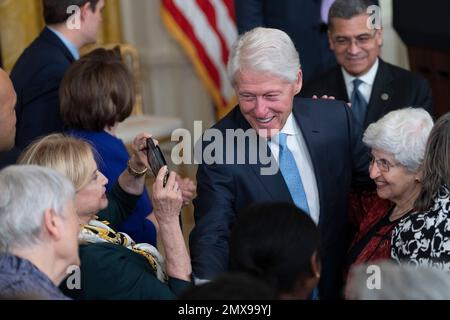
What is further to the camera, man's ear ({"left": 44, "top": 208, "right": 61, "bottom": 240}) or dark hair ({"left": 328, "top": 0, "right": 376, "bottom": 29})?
dark hair ({"left": 328, "top": 0, "right": 376, "bottom": 29})

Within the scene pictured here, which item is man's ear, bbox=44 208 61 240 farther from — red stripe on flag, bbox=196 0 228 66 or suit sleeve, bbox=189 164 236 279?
red stripe on flag, bbox=196 0 228 66

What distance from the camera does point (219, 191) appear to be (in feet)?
9.51

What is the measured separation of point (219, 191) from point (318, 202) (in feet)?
1.17

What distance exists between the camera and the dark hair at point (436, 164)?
106 inches

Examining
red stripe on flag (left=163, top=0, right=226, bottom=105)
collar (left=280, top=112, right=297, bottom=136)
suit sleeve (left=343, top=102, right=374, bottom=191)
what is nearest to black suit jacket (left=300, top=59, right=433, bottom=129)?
suit sleeve (left=343, top=102, right=374, bottom=191)

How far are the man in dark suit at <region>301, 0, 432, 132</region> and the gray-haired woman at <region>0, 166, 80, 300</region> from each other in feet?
5.96

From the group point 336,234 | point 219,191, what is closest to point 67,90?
point 219,191

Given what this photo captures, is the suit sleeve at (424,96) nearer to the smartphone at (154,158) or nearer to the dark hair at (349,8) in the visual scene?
the dark hair at (349,8)

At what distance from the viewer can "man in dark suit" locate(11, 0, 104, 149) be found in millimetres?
3873

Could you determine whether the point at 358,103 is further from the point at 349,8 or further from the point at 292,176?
the point at 292,176

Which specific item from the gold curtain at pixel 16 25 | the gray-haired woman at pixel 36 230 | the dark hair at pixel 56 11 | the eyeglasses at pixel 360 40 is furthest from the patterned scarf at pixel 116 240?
the gold curtain at pixel 16 25

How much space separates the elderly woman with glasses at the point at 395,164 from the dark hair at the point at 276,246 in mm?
852

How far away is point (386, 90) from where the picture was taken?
12.5ft
